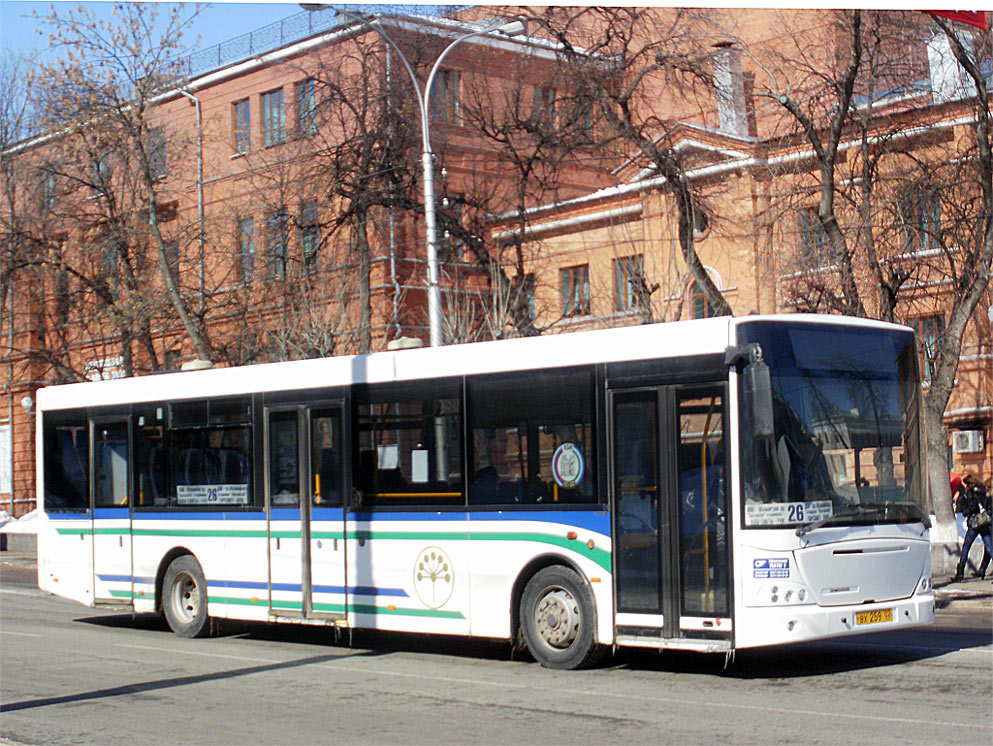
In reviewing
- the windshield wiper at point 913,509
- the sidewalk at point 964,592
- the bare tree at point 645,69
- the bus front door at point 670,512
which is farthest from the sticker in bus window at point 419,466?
the bare tree at point 645,69

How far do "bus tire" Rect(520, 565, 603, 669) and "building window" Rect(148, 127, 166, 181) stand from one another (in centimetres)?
2154

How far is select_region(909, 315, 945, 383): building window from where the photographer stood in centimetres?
2380

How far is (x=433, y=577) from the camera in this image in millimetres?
13047

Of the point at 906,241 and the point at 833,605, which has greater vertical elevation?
the point at 906,241

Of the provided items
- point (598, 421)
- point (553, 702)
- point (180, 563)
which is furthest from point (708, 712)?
point (180, 563)

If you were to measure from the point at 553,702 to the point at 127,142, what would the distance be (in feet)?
85.1

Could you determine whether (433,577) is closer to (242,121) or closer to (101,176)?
(101,176)

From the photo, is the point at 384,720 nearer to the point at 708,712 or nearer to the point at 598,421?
the point at 708,712

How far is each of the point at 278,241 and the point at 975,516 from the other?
58.1 feet

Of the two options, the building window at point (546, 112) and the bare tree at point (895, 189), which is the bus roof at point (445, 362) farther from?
the building window at point (546, 112)

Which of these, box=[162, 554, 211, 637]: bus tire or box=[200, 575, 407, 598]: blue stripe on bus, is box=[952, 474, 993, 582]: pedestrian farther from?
box=[162, 554, 211, 637]: bus tire

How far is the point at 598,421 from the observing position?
11.8 meters

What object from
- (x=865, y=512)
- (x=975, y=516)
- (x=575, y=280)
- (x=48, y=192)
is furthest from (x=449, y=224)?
(x=865, y=512)

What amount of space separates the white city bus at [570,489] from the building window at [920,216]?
31.7 feet
